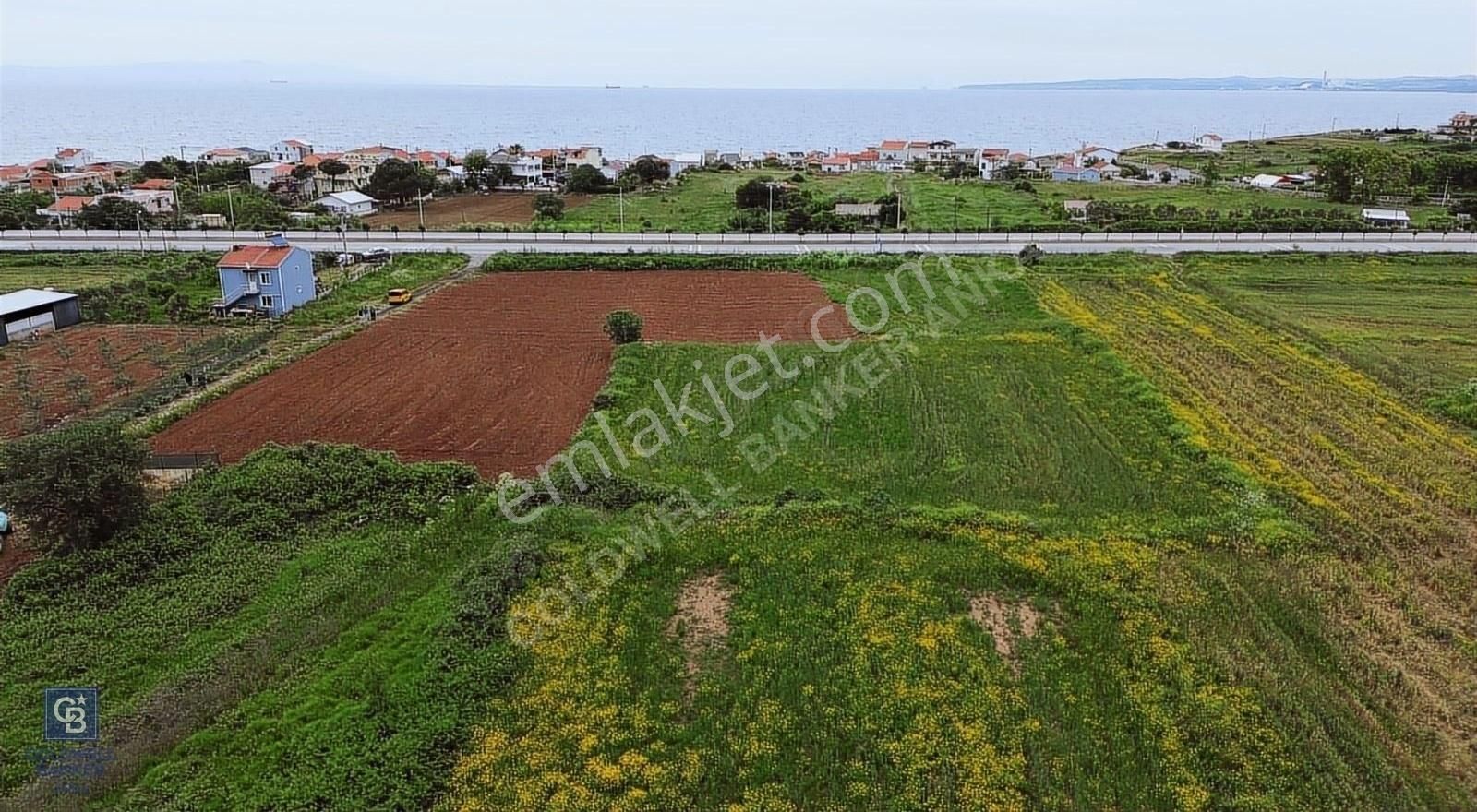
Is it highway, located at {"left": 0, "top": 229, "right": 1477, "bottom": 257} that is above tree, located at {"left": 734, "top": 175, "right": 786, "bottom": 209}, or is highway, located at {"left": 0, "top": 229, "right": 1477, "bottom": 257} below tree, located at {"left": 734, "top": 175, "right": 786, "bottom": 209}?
below

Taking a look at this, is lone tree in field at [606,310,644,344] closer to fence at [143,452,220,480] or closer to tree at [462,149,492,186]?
fence at [143,452,220,480]

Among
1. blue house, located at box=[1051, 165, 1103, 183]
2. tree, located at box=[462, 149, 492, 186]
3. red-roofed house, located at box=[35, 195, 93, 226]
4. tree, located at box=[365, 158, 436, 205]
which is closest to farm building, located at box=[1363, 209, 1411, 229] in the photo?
blue house, located at box=[1051, 165, 1103, 183]

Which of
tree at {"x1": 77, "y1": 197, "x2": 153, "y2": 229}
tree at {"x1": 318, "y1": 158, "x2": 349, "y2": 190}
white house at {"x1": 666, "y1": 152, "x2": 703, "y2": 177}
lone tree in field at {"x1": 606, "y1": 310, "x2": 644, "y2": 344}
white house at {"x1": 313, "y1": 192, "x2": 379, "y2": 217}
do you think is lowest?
lone tree in field at {"x1": 606, "y1": 310, "x2": 644, "y2": 344}

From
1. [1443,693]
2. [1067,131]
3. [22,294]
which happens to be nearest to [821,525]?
[1443,693]

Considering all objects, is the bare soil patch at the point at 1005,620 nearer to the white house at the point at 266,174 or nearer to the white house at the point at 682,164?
the white house at the point at 682,164

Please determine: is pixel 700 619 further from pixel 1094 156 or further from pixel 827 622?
pixel 1094 156

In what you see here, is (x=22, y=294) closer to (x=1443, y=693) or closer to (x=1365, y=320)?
(x=1443, y=693)
